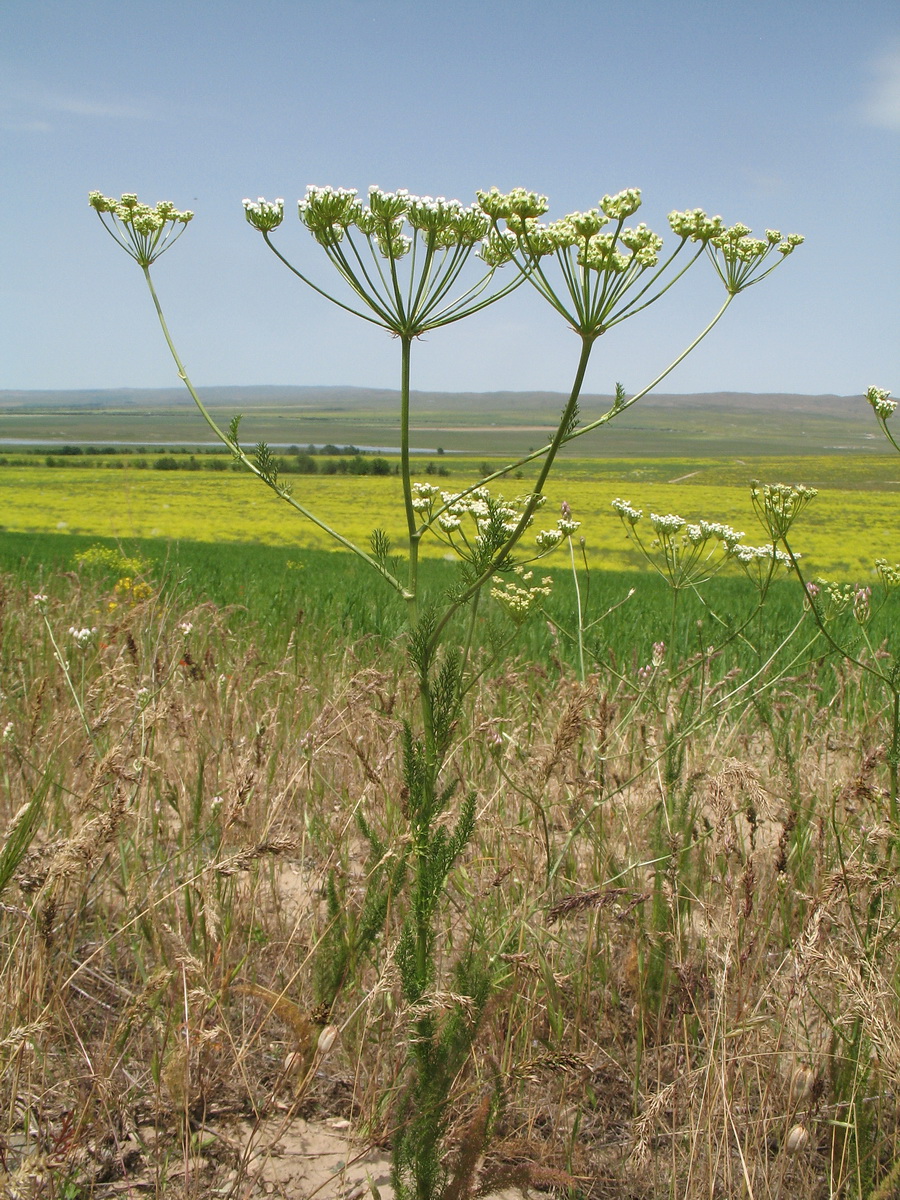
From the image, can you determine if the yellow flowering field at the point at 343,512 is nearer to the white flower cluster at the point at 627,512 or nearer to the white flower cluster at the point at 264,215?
the white flower cluster at the point at 627,512

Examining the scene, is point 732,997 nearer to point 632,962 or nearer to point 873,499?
point 632,962

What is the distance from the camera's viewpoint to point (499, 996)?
2.17 m

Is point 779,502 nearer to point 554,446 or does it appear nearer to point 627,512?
point 627,512

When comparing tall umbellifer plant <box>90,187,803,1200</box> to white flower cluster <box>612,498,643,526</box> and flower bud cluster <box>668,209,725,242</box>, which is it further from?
white flower cluster <box>612,498,643,526</box>

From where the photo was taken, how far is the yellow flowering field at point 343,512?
2195 centimetres

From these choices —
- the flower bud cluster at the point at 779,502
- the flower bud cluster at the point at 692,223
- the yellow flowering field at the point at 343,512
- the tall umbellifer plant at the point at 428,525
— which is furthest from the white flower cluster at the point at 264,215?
the yellow flowering field at the point at 343,512

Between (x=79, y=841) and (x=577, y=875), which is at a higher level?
(x=79, y=841)

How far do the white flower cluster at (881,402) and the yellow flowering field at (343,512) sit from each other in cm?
1199

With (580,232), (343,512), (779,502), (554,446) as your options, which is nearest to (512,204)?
(580,232)

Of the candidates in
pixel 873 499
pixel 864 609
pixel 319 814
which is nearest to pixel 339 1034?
pixel 319 814

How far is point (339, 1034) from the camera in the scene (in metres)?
2.49

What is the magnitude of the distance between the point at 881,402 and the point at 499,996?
254cm

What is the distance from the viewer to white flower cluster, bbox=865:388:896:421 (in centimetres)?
311

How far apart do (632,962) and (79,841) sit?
1863 millimetres
